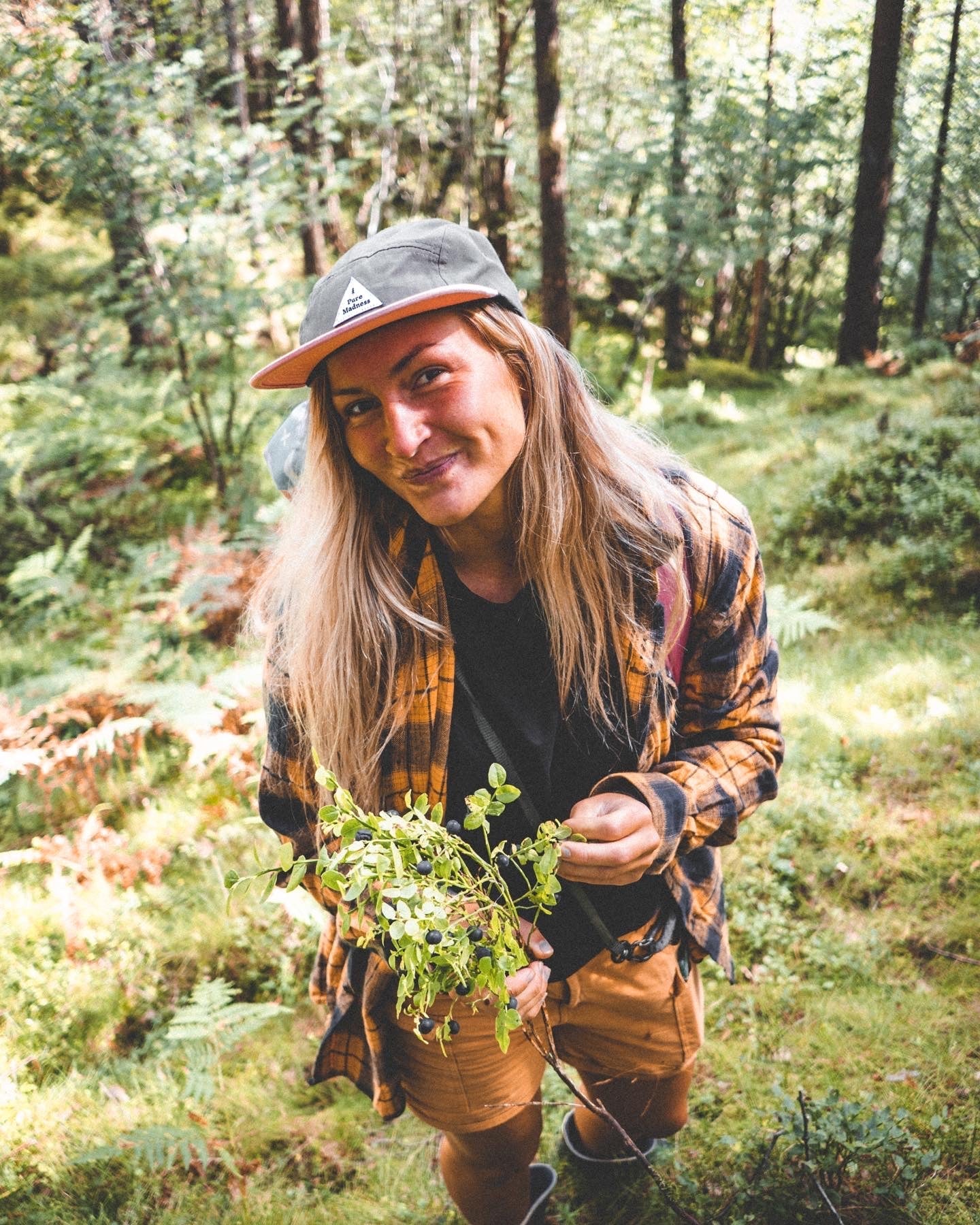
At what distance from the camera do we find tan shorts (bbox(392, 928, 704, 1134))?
6.23ft

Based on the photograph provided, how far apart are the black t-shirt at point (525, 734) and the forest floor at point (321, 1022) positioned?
58 cm

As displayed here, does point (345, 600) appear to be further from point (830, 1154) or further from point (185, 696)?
point (185, 696)

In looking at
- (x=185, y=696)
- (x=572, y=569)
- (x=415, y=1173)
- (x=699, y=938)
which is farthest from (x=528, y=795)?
(x=185, y=696)

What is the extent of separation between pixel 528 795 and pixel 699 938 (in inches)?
28.3

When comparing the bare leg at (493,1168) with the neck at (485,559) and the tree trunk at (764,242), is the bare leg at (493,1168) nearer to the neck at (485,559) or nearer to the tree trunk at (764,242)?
the neck at (485,559)

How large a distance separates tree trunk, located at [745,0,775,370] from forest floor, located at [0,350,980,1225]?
940 cm

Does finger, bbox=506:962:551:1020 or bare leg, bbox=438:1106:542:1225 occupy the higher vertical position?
finger, bbox=506:962:551:1020

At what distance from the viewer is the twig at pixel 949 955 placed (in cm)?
301

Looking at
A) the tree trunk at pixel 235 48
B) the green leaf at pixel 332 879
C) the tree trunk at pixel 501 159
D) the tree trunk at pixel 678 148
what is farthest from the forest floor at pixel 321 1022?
the tree trunk at pixel 501 159

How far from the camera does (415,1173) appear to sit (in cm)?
281

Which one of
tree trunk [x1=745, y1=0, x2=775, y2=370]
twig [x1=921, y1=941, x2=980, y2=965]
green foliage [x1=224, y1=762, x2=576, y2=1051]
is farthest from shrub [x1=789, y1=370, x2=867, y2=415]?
green foliage [x1=224, y1=762, x2=576, y2=1051]

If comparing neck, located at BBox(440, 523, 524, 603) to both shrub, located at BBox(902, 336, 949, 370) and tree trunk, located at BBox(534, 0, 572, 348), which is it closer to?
tree trunk, located at BBox(534, 0, 572, 348)

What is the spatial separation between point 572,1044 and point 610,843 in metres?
1.00

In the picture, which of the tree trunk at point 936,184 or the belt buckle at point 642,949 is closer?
the belt buckle at point 642,949
